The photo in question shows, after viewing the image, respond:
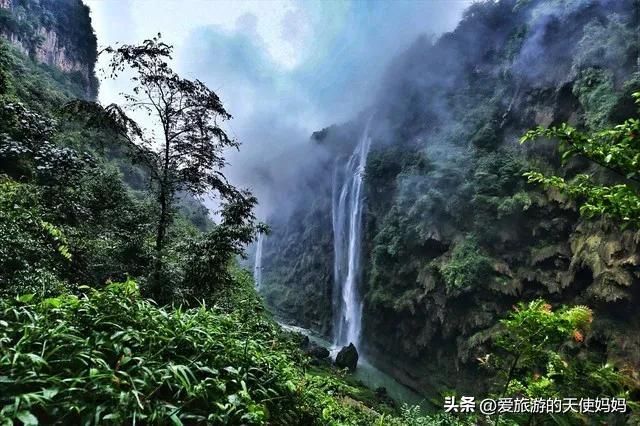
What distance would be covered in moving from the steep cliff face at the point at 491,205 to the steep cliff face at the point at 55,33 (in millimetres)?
33200

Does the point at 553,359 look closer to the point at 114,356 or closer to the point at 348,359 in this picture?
the point at 114,356

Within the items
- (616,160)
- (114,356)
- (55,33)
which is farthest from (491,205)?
(55,33)

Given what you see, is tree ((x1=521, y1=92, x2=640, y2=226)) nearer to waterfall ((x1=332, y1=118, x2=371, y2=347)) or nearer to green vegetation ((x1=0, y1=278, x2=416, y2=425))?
green vegetation ((x1=0, y1=278, x2=416, y2=425))

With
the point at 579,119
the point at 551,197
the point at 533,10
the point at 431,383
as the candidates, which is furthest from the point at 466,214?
the point at 533,10

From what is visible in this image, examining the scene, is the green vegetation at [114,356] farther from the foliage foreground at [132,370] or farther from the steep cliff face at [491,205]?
the steep cliff face at [491,205]

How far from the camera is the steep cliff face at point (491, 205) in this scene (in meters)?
11.8

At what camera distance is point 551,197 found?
13648mm

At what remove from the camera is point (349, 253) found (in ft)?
88.7

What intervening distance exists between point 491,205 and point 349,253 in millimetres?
12927

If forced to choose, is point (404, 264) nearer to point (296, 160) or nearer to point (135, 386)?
point (135, 386)

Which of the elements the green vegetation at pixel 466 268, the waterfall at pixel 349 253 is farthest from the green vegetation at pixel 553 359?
the waterfall at pixel 349 253

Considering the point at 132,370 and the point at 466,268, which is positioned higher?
the point at 466,268

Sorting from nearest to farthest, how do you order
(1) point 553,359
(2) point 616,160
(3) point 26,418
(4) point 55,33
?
(3) point 26,418, (2) point 616,160, (1) point 553,359, (4) point 55,33

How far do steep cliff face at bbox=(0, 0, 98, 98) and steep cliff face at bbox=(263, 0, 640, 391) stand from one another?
33200 mm
